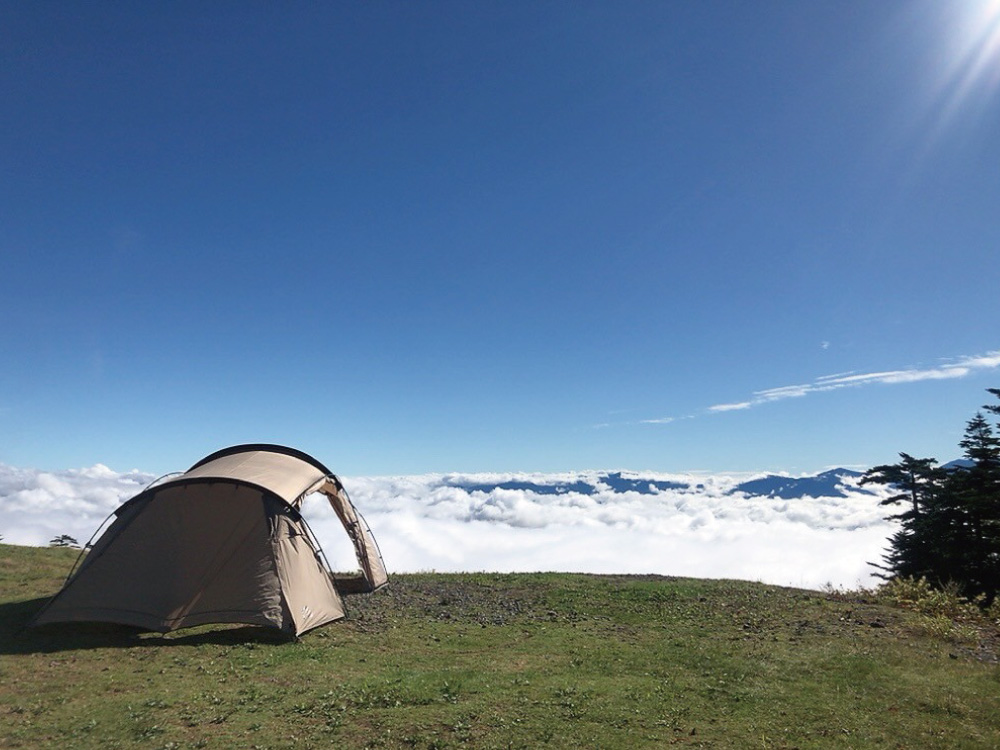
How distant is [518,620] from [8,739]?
38.4 ft

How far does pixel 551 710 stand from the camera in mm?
9211

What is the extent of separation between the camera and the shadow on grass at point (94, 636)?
12427mm

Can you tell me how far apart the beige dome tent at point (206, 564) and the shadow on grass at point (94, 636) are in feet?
0.94

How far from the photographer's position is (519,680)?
1084 centimetres

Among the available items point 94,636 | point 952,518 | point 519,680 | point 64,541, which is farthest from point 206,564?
point 952,518

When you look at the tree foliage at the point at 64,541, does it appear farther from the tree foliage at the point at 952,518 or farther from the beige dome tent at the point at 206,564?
the tree foliage at the point at 952,518

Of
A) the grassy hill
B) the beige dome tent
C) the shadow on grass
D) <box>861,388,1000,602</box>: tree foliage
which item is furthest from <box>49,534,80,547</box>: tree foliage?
<box>861,388,1000,602</box>: tree foliage

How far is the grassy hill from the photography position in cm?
829

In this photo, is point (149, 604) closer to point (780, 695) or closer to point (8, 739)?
point (8, 739)

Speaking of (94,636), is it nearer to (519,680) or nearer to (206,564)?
(206,564)

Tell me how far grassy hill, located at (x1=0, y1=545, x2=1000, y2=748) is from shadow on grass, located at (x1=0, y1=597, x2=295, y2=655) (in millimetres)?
80

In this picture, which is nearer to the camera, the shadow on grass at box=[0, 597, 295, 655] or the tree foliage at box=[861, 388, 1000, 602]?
the shadow on grass at box=[0, 597, 295, 655]

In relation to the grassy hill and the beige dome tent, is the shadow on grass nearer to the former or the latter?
the grassy hill

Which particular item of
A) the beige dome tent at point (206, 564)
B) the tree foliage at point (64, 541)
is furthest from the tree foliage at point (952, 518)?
the tree foliage at point (64, 541)
